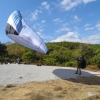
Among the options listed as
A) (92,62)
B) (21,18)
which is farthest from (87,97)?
(92,62)

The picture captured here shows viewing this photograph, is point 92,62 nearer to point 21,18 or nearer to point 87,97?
point 21,18

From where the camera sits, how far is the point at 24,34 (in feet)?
43.4

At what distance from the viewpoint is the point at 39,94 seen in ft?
27.6

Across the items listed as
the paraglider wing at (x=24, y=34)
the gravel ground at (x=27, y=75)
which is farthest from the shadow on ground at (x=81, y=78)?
the paraglider wing at (x=24, y=34)

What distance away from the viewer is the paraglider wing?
12959mm

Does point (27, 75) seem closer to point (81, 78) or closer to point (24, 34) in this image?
point (24, 34)

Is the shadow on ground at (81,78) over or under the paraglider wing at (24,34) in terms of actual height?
under

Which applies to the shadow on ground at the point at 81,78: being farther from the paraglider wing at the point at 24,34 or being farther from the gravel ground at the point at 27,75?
the paraglider wing at the point at 24,34

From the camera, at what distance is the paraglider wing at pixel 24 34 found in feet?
42.5

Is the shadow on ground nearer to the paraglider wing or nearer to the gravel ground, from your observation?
the gravel ground

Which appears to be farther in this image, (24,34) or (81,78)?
(81,78)

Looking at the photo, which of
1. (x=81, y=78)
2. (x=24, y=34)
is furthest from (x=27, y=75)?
(x=81, y=78)

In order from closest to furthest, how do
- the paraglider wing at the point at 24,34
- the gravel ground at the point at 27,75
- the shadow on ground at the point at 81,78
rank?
the gravel ground at the point at 27,75
the shadow on ground at the point at 81,78
the paraglider wing at the point at 24,34

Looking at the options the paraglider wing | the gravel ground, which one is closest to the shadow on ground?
the gravel ground
